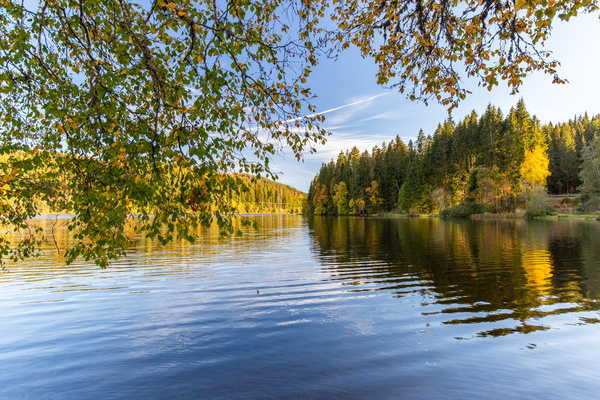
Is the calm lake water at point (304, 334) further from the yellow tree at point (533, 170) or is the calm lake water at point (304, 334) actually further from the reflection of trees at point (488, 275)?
the yellow tree at point (533, 170)

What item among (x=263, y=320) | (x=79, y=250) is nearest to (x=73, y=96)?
(x=79, y=250)

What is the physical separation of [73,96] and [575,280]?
1580cm

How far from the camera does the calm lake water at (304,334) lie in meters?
5.12

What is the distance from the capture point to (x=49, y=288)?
38.3 feet

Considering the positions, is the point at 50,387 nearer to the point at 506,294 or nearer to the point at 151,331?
the point at 151,331

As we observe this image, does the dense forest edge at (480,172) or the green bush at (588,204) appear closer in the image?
the green bush at (588,204)

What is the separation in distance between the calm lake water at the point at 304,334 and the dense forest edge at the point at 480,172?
50765 mm

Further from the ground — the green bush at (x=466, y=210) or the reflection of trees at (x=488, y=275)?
the green bush at (x=466, y=210)

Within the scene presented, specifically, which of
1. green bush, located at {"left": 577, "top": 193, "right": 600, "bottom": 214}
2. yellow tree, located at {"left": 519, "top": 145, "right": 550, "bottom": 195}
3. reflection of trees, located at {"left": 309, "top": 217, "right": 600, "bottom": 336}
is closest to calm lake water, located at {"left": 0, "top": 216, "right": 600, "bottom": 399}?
reflection of trees, located at {"left": 309, "top": 217, "right": 600, "bottom": 336}

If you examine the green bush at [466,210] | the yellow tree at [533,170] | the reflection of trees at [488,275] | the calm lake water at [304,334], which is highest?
the yellow tree at [533,170]

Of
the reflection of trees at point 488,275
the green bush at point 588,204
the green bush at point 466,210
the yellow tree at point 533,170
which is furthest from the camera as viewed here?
the green bush at point 466,210

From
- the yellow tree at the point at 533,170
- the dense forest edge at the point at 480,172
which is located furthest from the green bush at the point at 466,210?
the yellow tree at the point at 533,170

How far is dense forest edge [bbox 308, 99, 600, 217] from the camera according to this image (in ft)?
182

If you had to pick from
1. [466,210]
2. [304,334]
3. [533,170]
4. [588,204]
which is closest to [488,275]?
[304,334]
